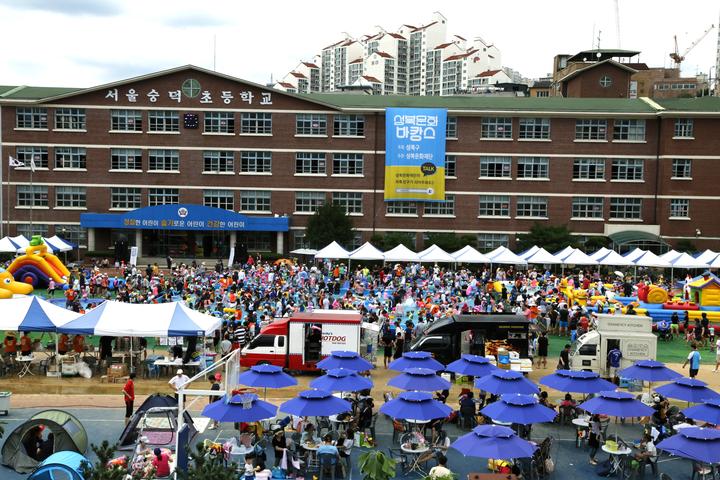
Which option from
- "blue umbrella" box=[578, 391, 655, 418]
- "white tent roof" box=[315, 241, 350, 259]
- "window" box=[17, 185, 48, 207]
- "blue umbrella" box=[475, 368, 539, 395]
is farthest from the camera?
"window" box=[17, 185, 48, 207]

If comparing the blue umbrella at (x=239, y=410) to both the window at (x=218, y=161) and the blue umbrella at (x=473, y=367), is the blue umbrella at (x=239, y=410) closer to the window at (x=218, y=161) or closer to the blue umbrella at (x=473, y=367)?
the blue umbrella at (x=473, y=367)

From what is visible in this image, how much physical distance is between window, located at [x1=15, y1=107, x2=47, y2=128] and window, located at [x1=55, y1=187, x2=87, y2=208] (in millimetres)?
5178

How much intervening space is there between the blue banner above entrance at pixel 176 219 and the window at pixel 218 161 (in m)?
3.91

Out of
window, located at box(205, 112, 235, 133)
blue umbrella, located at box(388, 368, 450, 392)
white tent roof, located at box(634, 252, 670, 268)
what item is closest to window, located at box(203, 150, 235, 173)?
window, located at box(205, 112, 235, 133)

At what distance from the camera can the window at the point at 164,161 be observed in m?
58.6

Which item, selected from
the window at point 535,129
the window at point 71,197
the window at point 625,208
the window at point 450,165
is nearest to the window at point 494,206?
the window at point 450,165

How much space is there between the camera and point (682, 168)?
192 ft

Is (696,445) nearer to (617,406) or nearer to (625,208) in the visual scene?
(617,406)

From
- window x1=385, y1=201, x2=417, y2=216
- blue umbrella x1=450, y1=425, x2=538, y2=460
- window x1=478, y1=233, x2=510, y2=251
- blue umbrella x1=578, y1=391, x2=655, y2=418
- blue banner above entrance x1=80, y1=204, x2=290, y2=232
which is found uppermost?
window x1=385, y1=201, x2=417, y2=216

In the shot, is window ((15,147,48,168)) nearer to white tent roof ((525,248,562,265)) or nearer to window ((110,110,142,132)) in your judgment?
window ((110,110,142,132))

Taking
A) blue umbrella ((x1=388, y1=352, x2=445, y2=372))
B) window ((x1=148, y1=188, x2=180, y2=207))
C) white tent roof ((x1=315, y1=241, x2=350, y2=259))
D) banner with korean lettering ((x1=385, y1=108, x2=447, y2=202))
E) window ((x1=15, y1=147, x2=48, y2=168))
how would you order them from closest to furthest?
blue umbrella ((x1=388, y1=352, x2=445, y2=372)), white tent roof ((x1=315, y1=241, x2=350, y2=259)), banner with korean lettering ((x1=385, y1=108, x2=447, y2=202)), window ((x1=15, y1=147, x2=48, y2=168)), window ((x1=148, y1=188, x2=180, y2=207))

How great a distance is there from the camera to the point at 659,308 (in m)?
34.6

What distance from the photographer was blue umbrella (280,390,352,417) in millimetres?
16469

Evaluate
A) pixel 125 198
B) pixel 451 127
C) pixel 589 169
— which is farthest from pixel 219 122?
pixel 589 169
